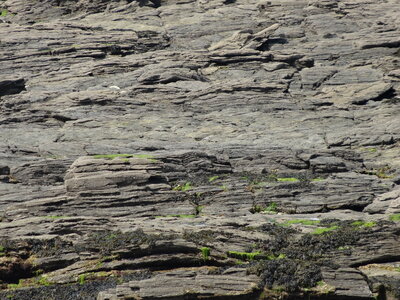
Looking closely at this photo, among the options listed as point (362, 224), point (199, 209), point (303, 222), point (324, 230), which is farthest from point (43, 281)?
point (362, 224)

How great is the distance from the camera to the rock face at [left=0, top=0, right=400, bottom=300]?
2505cm

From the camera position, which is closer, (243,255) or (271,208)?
(243,255)

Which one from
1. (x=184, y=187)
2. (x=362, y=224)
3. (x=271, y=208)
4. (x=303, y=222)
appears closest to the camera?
(x=362, y=224)

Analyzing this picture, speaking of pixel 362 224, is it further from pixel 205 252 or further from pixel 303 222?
pixel 205 252

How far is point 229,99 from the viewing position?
53.7m

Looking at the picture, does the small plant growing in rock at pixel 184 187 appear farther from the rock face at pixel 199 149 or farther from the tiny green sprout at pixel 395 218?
the tiny green sprout at pixel 395 218

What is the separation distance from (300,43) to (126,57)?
18608 mm

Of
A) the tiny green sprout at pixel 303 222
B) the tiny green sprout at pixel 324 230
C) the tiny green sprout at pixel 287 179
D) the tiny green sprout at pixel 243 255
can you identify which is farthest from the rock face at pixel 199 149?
the tiny green sprout at pixel 287 179

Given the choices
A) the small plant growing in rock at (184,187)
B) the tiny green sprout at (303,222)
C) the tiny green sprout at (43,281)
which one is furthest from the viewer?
the small plant growing in rock at (184,187)

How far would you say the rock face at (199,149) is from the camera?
25.0 metres

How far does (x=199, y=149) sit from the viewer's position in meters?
42.8

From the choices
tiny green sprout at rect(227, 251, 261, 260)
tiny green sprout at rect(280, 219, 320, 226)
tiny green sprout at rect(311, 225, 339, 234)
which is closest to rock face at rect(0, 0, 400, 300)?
tiny green sprout at rect(227, 251, 261, 260)

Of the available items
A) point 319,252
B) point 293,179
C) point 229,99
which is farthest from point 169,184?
A: point 229,99

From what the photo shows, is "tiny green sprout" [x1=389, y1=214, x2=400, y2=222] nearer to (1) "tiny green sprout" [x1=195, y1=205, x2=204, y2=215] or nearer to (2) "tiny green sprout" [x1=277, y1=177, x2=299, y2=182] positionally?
(2) "tiny green sprout" [x1=277, y1=177, x2=299, y2=182]
